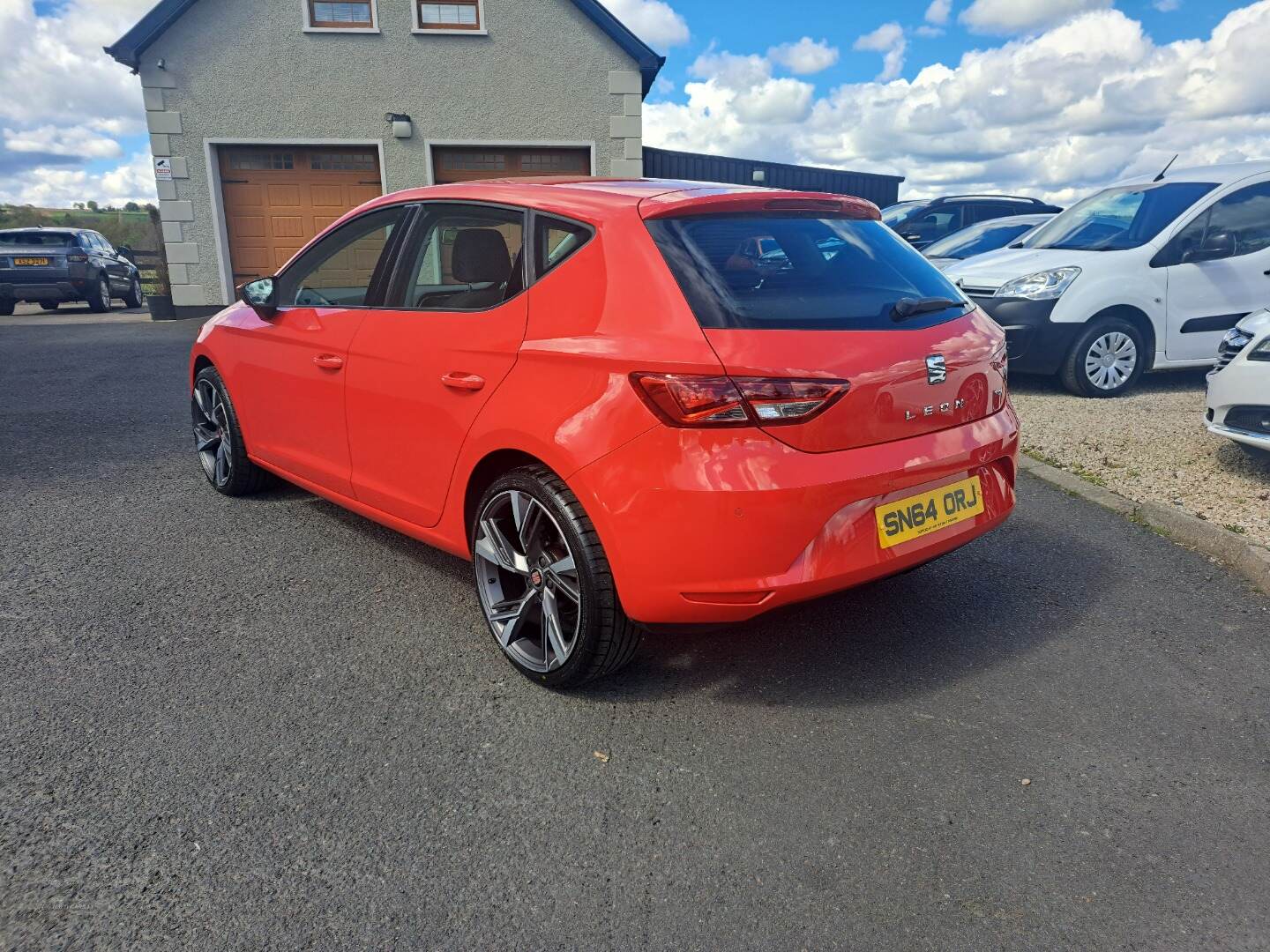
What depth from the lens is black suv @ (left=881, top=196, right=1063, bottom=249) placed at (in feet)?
43.2

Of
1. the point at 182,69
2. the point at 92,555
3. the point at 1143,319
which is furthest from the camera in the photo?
the point at 182,69

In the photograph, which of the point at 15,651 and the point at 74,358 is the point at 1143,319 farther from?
the point at 74,358

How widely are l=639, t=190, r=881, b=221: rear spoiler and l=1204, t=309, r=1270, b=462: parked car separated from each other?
290 cm

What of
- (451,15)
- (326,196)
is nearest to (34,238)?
(326,196)

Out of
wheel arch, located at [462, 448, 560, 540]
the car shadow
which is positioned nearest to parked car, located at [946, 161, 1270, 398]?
the car shadow

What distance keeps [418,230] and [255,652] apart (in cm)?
170

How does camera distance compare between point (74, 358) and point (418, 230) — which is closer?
A: point (418, 230)

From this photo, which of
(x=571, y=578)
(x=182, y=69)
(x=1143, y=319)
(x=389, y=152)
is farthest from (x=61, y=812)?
(x=182, y=69)

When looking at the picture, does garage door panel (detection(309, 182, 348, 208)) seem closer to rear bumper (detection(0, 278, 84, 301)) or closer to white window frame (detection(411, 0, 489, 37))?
white window frame (detection(411, 0, 489, 37))

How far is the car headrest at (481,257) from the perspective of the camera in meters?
3.07

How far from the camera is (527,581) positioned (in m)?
2.92

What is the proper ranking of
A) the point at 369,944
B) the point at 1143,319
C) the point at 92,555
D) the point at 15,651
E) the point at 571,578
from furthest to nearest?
the point at 1143,319 → the point at 92,555 → the point at 15,651 → the point at 571,578 → the point at 369,944

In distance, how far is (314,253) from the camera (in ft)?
13.1

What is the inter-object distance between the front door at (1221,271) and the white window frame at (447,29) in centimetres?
1093
